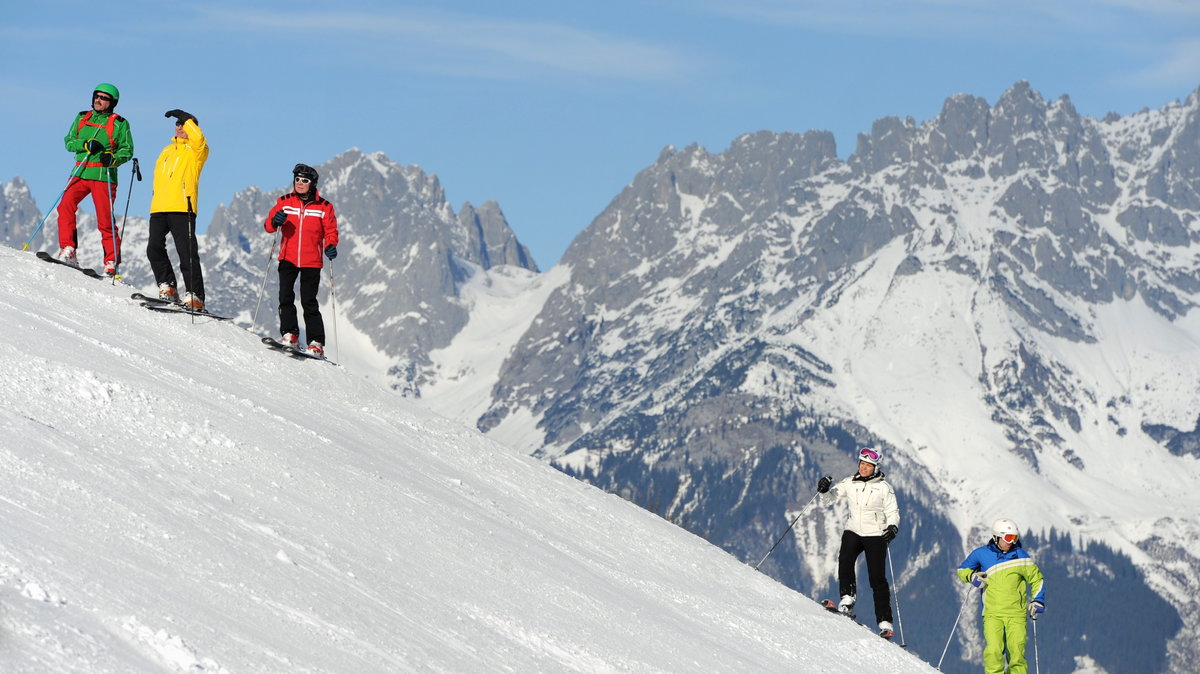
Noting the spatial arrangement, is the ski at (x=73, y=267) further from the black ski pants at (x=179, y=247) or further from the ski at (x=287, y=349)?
the ski at (x=287, y=349)

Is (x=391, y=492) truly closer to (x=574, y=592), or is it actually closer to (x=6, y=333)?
(x=574, y=592)

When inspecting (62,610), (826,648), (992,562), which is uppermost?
(992,562)

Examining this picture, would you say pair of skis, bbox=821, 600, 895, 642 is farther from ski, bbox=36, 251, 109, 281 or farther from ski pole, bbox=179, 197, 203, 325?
ski, bbox=36, 251, 109, 281

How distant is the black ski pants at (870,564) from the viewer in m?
19.8

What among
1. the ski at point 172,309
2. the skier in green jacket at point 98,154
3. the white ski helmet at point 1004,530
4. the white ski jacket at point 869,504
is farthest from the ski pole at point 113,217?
the white ski helmet at point 1004,530

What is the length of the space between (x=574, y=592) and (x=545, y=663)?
2338 mm

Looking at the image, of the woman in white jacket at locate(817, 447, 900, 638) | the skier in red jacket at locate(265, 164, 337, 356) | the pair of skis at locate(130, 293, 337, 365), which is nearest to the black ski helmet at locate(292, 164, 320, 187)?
the skier in red jacket at locate(265, 164, 337, 356)

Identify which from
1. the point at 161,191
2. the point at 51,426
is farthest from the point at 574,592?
the point at 161,191

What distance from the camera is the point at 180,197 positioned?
21203mm

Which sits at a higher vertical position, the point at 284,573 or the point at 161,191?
the point at 161,191

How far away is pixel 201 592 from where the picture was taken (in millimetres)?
10102

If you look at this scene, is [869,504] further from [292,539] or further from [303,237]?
[292,539]

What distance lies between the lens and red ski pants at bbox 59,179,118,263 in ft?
72.7

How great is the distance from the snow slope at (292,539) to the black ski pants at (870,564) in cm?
158
